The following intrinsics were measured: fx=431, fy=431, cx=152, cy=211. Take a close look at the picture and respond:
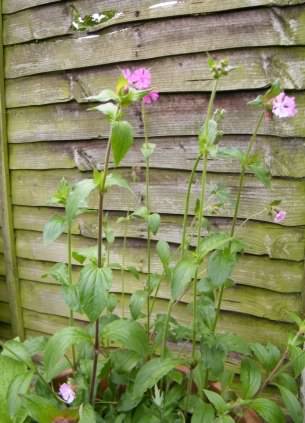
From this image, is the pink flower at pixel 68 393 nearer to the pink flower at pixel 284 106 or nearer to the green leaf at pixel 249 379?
the green leaf at pixel 249 379

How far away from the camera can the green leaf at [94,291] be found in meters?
0.98

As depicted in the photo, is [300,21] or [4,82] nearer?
[300,21]

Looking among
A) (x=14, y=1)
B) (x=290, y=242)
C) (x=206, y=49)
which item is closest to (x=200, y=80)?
(x=206, y=49)

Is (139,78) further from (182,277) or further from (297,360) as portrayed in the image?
(297,360)

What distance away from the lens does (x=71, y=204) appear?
37.4 inches

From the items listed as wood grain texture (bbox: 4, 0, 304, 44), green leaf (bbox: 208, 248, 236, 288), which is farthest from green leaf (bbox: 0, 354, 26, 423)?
wood grain texture (bbox: 4, 0, 304, 44)

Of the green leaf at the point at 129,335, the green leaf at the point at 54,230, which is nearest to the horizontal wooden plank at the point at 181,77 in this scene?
the green leaf at the point at 54,230

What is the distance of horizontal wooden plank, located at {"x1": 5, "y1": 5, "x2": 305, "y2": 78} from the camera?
142cm

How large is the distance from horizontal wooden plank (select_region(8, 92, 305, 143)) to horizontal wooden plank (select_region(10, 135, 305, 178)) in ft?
0.10

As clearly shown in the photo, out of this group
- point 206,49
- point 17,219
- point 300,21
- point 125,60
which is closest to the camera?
point 300,21

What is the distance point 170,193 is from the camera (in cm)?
173

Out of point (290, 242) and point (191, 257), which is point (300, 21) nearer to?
point (290, 242)

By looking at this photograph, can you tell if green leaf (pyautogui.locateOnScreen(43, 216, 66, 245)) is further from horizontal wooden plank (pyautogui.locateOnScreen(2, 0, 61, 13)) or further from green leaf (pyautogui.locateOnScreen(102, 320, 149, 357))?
horizontal wooden plank (pyautogui.locateOnScreen(2, 0, 61, 13))

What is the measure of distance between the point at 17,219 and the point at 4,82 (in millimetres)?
665
